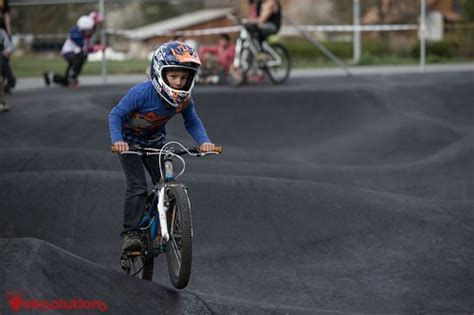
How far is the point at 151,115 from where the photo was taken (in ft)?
24.6

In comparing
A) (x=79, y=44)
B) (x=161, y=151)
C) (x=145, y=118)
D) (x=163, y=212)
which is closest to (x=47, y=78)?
(x=79, y=44)

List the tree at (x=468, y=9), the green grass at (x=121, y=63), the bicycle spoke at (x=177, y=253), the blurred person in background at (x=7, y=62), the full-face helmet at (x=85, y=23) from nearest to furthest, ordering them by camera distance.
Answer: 1. the bicycle spoke at (x=177, y=253)
2. the blurred person in background at (x=7, y=62)
3. the full-face helmet at (x=85, y=23)
4. the green grass at (x=121, y=63)
5. the tree at (x=468, y=9)

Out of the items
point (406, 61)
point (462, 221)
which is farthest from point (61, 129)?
point (406, 61)

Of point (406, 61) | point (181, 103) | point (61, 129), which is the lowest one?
point (406, 61)

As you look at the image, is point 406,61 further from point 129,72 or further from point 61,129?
point 61,129

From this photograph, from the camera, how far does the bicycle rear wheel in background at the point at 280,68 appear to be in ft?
65.0

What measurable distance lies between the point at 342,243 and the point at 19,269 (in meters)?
4.11

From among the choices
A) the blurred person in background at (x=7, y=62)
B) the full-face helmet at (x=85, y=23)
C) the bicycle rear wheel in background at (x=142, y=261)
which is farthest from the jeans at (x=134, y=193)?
the full-face helmet at (x=85, y=23)

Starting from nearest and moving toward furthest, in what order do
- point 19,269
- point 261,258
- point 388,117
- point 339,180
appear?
point 19,269
point 261,258
point 339,180
point 388,117

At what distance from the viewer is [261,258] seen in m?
8.88

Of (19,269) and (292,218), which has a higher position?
(19,269)

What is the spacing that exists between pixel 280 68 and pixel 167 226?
A: 13.2 m

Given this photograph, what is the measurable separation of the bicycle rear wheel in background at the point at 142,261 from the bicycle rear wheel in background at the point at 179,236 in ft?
0.79

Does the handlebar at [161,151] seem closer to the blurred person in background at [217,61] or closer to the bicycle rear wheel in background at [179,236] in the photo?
the bicycle rear wheel in background at [179,236]
